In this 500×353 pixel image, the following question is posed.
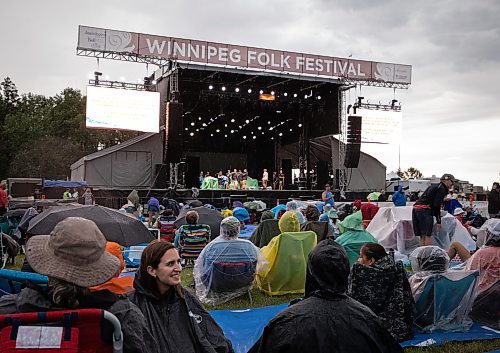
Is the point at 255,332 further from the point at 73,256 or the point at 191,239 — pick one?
the point at 73,256

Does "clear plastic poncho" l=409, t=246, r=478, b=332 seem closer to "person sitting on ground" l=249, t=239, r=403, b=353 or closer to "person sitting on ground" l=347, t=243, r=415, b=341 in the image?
"person sitting on ground" l=347, t=243, r=415, b=341

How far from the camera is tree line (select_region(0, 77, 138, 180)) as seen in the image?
4281cm

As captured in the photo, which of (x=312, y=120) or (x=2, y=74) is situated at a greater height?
(x=2, y=74)

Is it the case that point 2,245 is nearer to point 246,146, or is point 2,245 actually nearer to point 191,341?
point 191,341

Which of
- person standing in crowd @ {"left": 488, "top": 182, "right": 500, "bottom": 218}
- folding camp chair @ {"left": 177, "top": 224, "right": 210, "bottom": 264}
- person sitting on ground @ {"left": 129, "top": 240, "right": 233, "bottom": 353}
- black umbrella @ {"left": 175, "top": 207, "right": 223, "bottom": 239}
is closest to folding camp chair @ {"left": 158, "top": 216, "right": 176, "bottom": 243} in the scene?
black umbrella @ {"left": 175, "top": 207, "right": 223, "bottom": 239}

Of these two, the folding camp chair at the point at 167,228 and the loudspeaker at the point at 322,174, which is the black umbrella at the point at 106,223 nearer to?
the folding camp chair at the point at 167,228

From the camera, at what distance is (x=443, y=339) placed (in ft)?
15.2

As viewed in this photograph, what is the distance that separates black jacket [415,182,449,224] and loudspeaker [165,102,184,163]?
13970 millimetres

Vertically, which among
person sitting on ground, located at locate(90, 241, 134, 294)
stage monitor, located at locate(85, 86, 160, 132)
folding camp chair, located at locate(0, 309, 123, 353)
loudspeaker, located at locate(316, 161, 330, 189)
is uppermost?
stage monitor, located at locate(85, 86, 160, 132)

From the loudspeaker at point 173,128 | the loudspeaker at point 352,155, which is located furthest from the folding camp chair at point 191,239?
the loudspeaker at point 352,155

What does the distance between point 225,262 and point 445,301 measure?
2654 mm

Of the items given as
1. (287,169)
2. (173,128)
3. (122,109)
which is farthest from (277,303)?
(287,169)

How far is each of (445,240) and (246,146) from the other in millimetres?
26836

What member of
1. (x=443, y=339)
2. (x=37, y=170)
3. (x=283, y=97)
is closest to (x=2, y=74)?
(x=37, y=170)
